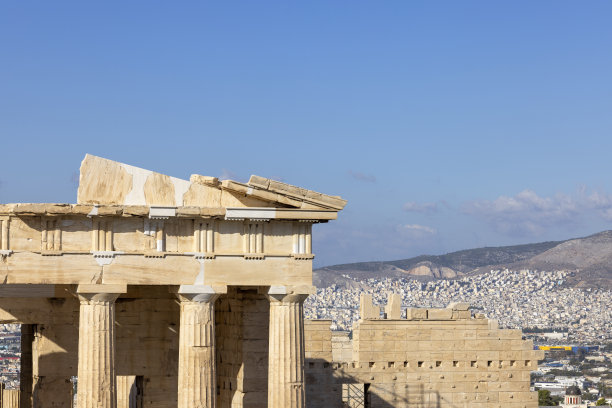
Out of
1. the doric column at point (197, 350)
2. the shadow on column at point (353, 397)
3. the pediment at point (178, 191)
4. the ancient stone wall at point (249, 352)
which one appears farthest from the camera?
the shadow on column at point (353, 397)

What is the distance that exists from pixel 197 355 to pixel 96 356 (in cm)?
226

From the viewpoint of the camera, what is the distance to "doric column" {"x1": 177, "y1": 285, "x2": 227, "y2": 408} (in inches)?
1112

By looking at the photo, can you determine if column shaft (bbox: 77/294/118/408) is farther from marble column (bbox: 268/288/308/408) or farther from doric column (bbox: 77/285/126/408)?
marble column (bbox: 268/288/308/408)

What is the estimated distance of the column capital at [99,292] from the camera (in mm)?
27641

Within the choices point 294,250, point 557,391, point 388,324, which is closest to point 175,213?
point 294,250

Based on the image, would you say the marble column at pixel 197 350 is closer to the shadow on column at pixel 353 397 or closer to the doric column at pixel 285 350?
the doric column at pixel 285 350

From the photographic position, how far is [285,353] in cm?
2872

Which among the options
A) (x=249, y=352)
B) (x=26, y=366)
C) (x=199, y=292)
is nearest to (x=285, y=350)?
(x=199, y=292)

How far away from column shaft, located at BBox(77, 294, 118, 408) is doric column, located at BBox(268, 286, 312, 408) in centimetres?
361

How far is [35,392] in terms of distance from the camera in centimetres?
3541

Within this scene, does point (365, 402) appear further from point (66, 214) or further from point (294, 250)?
point (66, 214)

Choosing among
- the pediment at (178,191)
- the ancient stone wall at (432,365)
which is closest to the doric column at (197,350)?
the pediment at (178,191)

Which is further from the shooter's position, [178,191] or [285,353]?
[178,191]

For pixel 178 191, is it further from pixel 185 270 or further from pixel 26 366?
pixel 26 366
